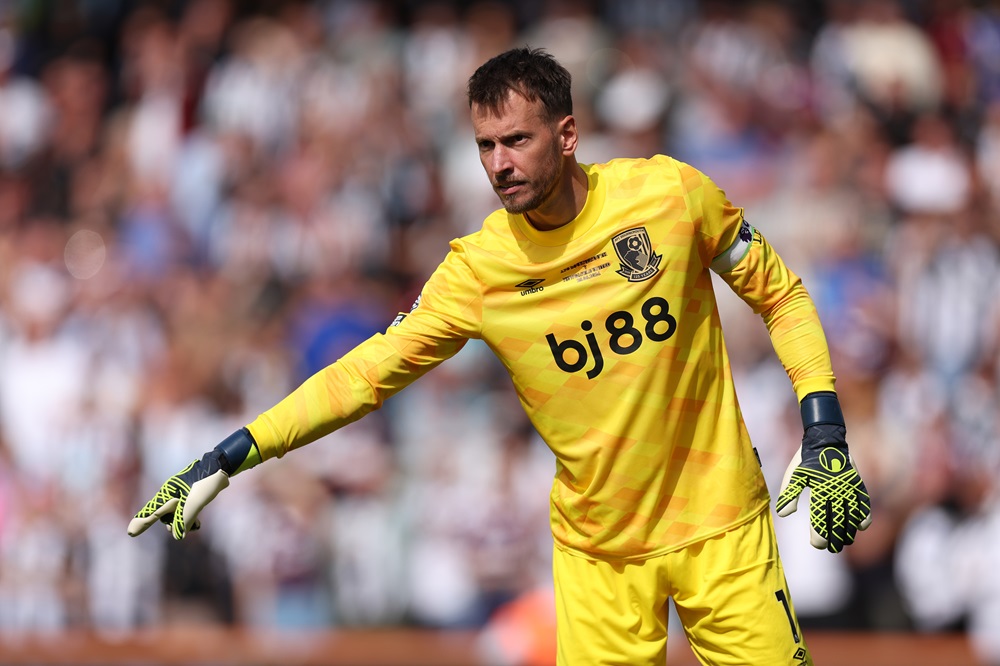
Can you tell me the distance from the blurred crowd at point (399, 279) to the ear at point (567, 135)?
5664mm

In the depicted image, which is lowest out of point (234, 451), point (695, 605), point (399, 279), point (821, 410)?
point (695, 605)

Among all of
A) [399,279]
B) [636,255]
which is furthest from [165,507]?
[399,279]

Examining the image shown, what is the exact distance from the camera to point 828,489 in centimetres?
465

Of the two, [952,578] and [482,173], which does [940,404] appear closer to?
[952,578]

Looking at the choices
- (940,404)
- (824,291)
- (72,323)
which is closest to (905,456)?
(940,404)

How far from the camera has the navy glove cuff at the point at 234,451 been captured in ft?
16.2

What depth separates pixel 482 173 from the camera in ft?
40.7

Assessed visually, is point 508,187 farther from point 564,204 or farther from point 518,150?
point 564,204

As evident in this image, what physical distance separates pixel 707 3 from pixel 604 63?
3.93ft

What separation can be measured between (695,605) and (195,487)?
1.78m

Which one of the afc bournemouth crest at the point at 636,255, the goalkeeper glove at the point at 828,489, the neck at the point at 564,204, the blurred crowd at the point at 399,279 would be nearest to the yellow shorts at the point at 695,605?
the goalkeeper glove at the point at 828,489

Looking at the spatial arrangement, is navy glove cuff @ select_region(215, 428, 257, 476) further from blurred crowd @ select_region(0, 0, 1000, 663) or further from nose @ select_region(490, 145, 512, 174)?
blurred crowd @ select_region(0, 0, 1000, 663)

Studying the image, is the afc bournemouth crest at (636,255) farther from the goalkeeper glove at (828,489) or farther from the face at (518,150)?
the goalkeeper glove at (828,489)

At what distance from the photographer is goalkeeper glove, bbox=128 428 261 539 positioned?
487 centimetres
